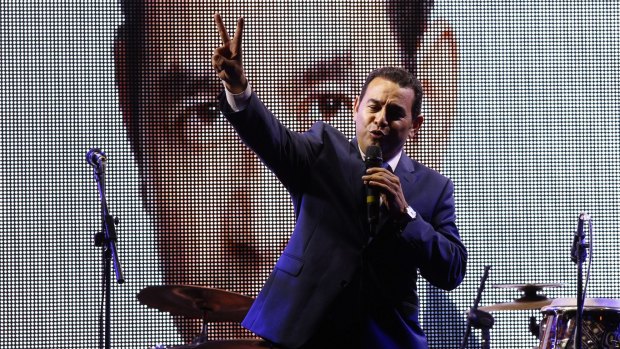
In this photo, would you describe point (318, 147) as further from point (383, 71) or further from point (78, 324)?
point (78, 324)

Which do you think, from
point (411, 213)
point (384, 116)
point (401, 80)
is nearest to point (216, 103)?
point (401, 80)

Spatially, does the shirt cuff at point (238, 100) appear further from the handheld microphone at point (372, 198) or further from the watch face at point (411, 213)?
the watch face at point (411, 213)

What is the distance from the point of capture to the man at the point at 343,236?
2635mm

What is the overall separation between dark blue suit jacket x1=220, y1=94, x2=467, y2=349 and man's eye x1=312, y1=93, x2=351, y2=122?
8.97 feet

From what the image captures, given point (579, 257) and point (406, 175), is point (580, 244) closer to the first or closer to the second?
point (579, 257)

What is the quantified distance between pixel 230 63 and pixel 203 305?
8.77 ft

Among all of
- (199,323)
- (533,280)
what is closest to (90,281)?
(199,323)

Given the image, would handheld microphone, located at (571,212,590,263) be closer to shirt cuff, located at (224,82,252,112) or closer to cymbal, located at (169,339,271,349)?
cymbal, located at (169,339,271,349)

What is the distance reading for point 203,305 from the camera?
5008mm

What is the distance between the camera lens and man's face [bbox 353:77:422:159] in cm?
283

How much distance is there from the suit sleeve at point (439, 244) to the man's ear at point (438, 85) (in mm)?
2598

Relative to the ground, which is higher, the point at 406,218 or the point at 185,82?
the point at 185,82

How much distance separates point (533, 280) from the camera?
18.5 ft

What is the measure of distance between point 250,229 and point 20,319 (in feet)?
4.75
